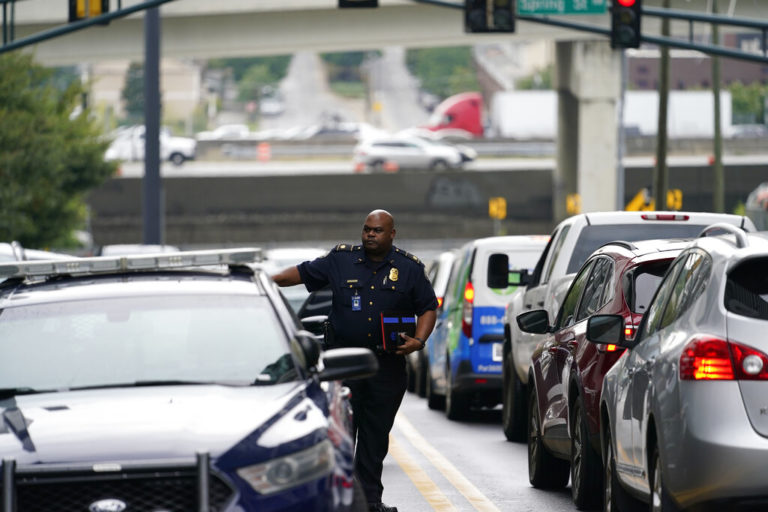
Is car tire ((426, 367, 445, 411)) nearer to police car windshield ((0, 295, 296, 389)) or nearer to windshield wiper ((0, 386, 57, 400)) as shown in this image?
police car windshield ((0, 295, 296, 389))

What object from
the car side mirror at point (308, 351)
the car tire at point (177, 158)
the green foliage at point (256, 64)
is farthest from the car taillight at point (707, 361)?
the green foliage at point (256, 64)

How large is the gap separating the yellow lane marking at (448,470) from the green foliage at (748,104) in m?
112

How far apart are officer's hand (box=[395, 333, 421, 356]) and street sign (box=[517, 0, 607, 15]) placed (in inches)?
876

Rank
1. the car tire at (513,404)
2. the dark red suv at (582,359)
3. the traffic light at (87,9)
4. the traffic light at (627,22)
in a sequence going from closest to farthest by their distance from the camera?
1. the dark red suv at (582,359)
2. the car tire at (513,404)
3. the traffic light at (87,9)
4. the traffic light at (627,22)

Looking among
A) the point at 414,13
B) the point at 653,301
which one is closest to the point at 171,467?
the point at 653,301

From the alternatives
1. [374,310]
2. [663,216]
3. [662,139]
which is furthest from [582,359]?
[662,139]

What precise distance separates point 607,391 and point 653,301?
686 mm

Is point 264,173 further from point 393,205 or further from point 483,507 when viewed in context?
point 483,507

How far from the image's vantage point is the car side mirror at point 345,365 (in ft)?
25.2

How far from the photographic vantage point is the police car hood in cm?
658

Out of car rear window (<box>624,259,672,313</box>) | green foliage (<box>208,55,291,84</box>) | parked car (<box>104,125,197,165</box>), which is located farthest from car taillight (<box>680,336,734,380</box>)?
green foliage (<box>208,55,291,84</box>)

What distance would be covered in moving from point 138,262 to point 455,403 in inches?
405

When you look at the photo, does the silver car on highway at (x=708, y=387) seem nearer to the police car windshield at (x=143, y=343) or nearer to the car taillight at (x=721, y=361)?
the car taillight at (x=721, y=361)

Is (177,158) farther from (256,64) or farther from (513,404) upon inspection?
(256,64)
